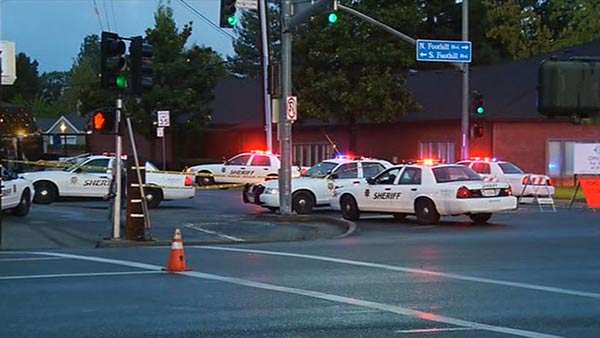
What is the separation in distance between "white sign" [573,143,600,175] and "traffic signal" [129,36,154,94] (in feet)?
57.4

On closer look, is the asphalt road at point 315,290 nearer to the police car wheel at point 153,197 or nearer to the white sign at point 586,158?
the police car wheel at point 153,197

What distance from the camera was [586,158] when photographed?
3052 cm

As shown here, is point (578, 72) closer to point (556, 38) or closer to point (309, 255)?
point (309, 255)

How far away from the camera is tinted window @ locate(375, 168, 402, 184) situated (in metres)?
22.9

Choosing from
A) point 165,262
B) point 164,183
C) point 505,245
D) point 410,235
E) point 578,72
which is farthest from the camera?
point 164,183

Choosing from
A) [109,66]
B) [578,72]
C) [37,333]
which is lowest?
[37,333]

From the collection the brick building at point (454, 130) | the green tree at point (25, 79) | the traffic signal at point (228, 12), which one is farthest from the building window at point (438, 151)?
the green tree at point (25, 79)

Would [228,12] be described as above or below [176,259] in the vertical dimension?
above

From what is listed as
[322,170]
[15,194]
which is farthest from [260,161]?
[15,194]

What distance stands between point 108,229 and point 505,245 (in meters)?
8.73

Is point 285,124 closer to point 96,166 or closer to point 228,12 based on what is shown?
point 228,12

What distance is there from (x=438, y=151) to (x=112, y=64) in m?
28.5

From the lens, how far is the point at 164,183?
1049 inches

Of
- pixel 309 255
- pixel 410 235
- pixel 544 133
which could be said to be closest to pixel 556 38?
pixel 544 133
